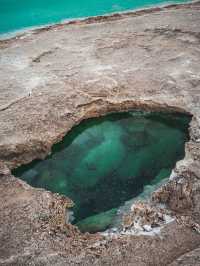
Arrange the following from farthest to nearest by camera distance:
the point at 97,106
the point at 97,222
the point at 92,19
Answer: the point at 92,19, the point at 97,106, the point at 97,222

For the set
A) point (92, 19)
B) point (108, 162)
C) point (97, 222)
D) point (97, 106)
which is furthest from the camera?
point (92, 19)

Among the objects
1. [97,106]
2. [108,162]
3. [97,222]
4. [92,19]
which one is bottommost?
[97,222]

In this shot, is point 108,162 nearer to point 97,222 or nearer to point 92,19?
point 97,222

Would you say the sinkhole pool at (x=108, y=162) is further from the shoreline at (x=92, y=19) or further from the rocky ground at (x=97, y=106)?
the shoreline at (x=92, y=19)

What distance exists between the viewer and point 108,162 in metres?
4.93

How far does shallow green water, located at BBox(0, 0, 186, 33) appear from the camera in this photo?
29.5ft

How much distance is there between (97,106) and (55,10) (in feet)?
16.8

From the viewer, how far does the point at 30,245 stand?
3273mm

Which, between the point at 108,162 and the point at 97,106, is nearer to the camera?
the point at 108,162

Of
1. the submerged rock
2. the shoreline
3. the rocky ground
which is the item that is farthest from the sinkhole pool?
the shoreline

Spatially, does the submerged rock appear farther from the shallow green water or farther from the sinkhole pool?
the shallow green water

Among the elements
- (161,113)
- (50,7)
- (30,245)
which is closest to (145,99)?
(161,113)

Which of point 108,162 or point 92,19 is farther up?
point 92,19

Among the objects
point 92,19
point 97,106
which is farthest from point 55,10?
point 97,106
